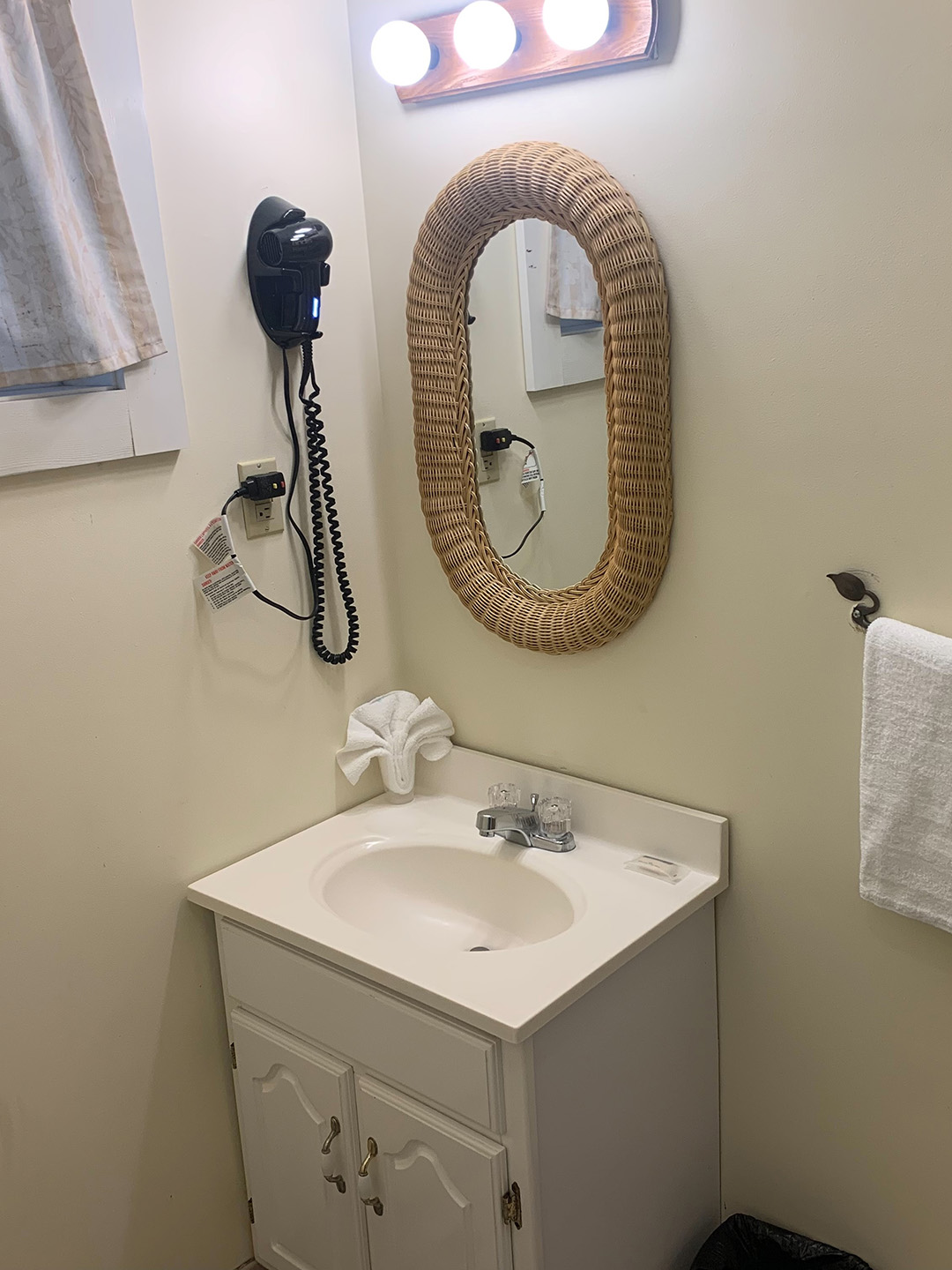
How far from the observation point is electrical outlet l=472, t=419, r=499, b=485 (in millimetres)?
1844

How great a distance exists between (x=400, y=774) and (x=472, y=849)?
24cm

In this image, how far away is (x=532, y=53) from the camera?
1624mm

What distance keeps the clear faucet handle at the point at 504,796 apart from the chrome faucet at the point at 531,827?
34mm

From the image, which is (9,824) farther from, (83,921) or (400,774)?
(400,774)

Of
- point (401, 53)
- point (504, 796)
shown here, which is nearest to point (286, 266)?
point (401, 53)

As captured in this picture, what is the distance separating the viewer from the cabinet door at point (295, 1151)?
5.70 feet

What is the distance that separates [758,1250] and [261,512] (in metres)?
1.41

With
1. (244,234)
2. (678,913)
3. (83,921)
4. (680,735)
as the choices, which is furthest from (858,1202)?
(244,234)

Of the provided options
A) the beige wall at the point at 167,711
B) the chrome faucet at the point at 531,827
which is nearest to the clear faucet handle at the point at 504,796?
the chrome faucet at the point at 531,827

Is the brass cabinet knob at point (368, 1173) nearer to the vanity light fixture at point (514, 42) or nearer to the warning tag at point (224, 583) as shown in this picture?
the warning tag at point (224, 583)

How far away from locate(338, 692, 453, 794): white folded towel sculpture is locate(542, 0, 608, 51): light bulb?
1082 mm

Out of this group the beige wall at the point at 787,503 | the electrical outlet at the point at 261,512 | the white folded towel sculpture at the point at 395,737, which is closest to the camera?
the beige wall at the point at 787,503

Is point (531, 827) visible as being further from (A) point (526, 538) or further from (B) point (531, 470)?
(B) point (531, 470)

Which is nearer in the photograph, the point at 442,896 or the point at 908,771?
the point at 908,771
